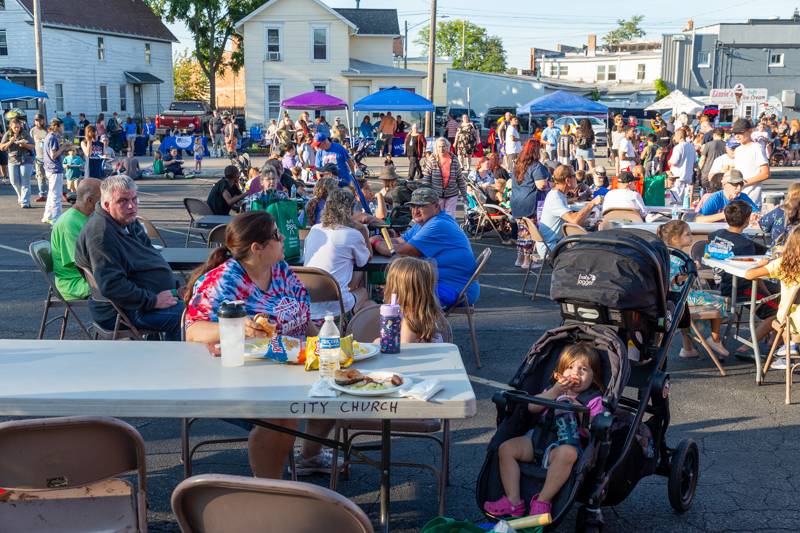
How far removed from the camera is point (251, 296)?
4.23m

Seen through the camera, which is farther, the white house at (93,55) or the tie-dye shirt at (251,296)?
the white house at (93,55)

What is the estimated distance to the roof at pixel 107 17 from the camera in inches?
1725

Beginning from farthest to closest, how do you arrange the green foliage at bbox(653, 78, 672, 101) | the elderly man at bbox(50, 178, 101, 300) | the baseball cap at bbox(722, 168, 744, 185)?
the green foliage at bbox(653, 78, 672, 101) < the baseball cap at bbox(722, 168, 744, 185) < the elderly man at bbox(50, 178, 101, 300)

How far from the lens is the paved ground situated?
4.22 metres

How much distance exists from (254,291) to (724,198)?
676 centimetres

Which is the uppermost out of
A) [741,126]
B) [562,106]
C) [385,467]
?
[562,106]

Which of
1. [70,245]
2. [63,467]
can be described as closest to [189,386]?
[63,467]

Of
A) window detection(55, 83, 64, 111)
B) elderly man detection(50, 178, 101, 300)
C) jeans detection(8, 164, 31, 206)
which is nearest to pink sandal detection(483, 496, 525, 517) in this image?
elderly man detection(50, 178, 101, 300)

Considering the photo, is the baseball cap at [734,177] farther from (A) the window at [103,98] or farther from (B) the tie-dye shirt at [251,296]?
(A) the window at [103,98]

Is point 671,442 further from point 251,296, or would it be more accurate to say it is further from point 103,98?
point 103,98

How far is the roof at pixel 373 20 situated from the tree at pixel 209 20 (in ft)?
31.4

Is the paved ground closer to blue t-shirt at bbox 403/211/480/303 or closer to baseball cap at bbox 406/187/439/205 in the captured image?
blue t-shirt at bbox 403/211/480/303

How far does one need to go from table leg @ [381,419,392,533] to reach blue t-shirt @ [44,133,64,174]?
13437mm

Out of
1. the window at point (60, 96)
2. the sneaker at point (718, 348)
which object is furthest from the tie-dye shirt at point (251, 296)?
the window at point (60, 96)
